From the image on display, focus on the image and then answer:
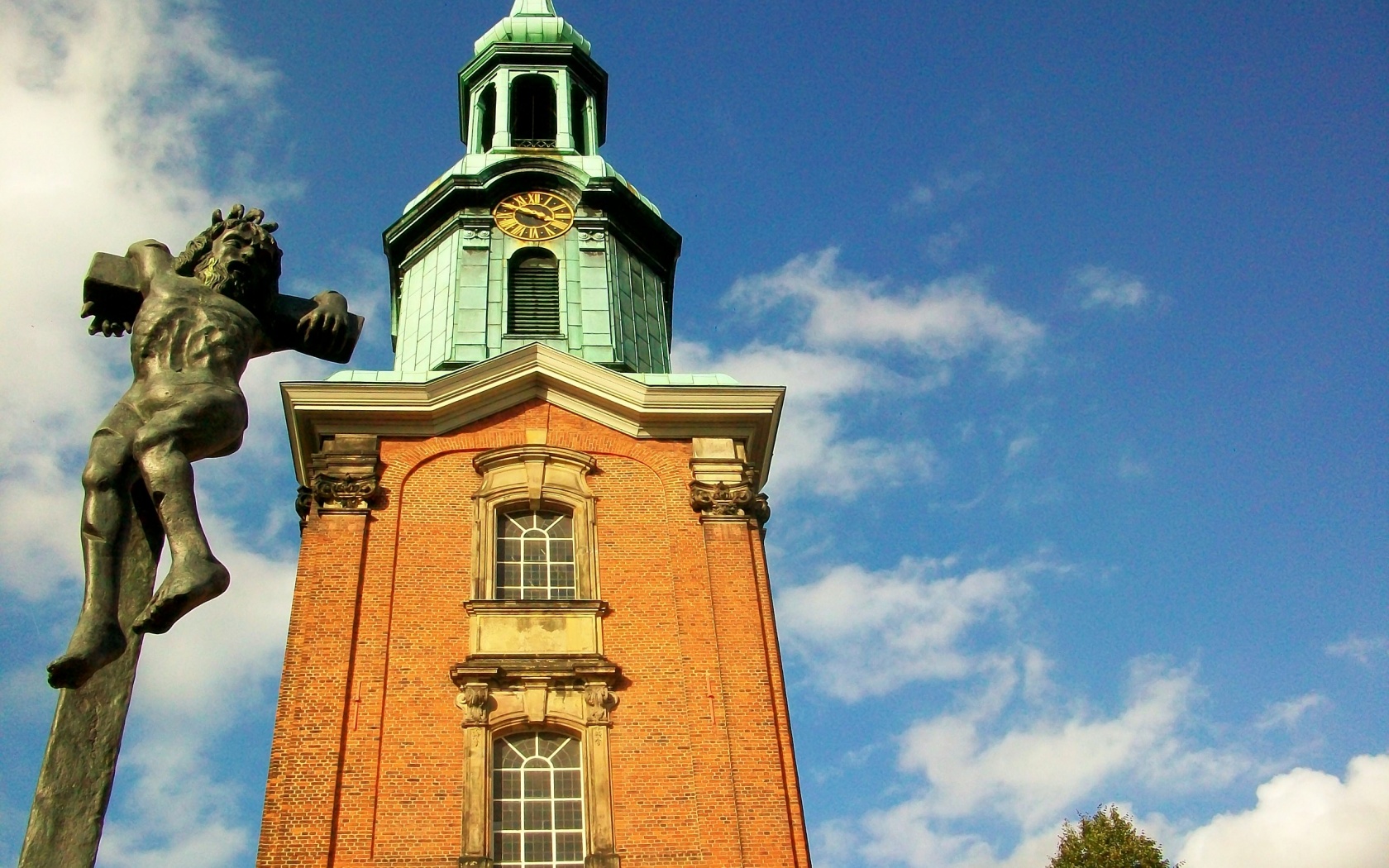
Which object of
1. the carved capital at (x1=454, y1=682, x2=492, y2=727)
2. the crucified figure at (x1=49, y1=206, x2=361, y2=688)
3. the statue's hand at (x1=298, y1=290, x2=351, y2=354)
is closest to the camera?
the crucified figure at (x1=49, y1=206, x2=361, y2=688)

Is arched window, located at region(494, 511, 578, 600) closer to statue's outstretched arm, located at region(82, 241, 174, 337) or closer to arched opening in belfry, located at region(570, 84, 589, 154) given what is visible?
arched opening in belfry, located at region(570, 84, 589, 154)

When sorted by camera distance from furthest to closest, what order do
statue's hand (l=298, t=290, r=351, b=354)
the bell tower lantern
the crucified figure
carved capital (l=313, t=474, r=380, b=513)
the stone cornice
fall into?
1. the bell tower lantern
2. the stone cornice
3. carved capital (l=313, t=474, r=380, b=513)
4. statue's hand (l=298, t=290, r=351, b=354)
5. the crucified figure

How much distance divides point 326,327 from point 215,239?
50 cm

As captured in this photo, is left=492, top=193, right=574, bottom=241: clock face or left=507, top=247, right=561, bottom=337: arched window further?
left=492, top=193, right=574, bottom=241: clock face

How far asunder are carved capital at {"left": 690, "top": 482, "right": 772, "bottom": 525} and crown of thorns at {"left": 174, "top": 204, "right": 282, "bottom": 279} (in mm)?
13181

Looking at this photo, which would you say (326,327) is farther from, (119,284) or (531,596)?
(531,596)

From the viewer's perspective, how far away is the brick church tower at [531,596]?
14.9 metres

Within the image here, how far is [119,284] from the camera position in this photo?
4.93 metres

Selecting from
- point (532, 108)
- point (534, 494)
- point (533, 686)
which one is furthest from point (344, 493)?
point (532, 108)

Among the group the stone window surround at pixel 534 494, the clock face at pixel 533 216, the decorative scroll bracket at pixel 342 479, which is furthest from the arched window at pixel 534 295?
the decorative scroll bracket at pixel 342 479

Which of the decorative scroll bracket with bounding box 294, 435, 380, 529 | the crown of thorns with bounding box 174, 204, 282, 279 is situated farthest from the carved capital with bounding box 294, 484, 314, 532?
the crown of thorns with bounding box 174, 204, 282, 279

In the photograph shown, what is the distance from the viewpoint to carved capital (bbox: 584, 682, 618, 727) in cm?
1566

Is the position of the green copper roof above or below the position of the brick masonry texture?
above

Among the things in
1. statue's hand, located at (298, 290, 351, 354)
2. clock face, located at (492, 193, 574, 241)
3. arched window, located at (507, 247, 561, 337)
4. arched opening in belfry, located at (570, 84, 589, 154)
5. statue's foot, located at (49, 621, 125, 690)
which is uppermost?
arched opening in belfry, located at (570, 84, 589, 154)
